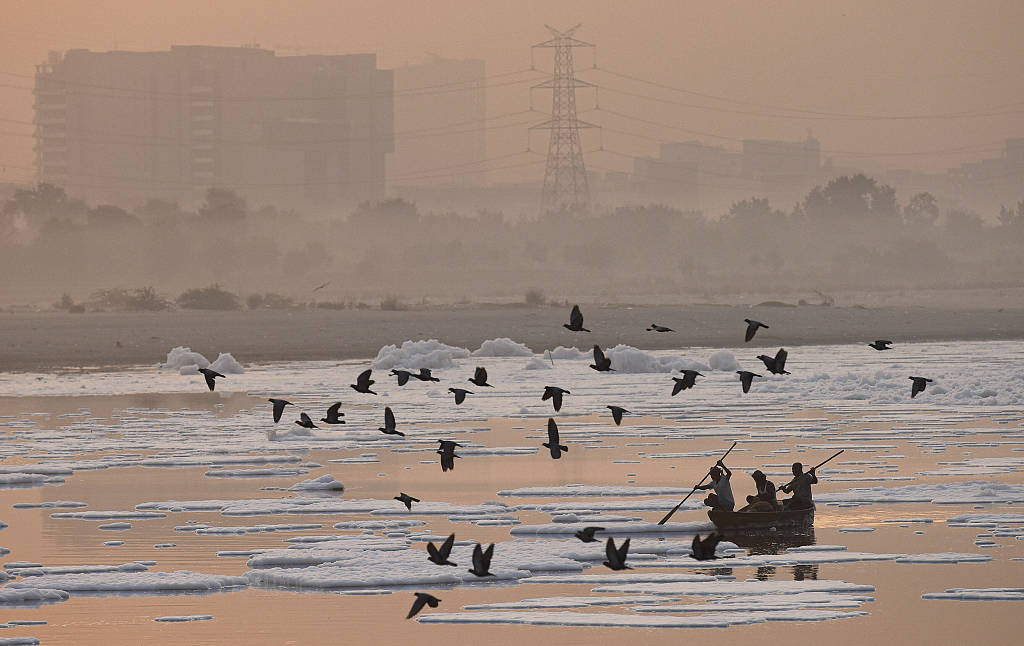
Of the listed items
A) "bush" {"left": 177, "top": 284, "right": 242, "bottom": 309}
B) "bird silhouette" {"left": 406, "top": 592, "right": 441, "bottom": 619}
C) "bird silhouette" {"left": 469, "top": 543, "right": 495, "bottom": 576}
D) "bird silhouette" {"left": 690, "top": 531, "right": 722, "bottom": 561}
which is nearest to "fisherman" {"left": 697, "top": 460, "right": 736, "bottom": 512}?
"bird silhouette" {"left": 690, "top": 531, "right": 722, "bottom": 561}

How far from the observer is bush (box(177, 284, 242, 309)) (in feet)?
355

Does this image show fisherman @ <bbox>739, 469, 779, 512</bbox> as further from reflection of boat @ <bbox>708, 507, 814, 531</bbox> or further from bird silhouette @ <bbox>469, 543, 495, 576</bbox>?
bird silhouette @ <bbox>469, 543, 495, 576</bbox>

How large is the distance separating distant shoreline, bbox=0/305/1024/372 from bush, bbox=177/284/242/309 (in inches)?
234

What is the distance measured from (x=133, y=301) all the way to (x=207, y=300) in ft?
15.6

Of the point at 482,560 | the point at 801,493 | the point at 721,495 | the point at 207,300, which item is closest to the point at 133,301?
the point at 207,300

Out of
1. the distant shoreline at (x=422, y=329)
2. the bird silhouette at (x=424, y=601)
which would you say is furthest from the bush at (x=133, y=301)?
the bird silhouette at (x=424, y=601)

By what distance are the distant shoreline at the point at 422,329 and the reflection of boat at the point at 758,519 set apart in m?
41.6

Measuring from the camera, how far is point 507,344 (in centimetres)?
6019

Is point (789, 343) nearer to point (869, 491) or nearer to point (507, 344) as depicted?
point (507, 344)

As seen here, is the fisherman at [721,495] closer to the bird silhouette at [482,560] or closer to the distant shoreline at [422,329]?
the bird silhouette at [482,560]

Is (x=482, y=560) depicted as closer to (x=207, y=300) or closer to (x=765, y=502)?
(x=765, y=502)

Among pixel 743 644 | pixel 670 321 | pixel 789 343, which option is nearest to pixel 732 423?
pixel 743 644

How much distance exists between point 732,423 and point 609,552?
19736 millimetres

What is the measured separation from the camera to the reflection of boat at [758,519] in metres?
20.8
